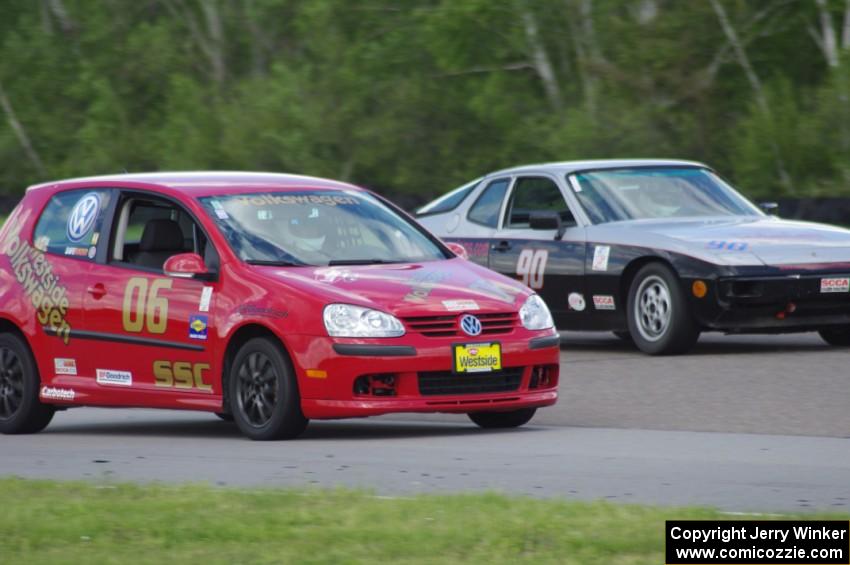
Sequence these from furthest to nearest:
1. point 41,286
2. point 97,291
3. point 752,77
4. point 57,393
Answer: point 752,77 → point 41,286 → point 57,393 → point 97,291

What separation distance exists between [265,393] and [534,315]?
5.14ft

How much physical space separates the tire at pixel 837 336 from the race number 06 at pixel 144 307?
6.19 m

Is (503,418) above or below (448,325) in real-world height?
below

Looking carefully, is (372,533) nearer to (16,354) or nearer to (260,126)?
(16,354)

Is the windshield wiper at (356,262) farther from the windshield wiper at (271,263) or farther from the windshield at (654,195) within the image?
the windshield at (654,195)

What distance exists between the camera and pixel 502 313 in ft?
33.1

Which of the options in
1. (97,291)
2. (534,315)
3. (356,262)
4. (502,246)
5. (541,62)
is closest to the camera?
(534,315)

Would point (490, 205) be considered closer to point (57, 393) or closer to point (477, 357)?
point (57, 393)

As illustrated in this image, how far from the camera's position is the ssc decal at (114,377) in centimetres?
1071

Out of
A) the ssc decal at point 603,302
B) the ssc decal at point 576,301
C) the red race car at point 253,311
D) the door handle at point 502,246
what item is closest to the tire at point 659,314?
the ssc decal at point 603,302

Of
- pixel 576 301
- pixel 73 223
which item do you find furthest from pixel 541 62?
pixel 73 223

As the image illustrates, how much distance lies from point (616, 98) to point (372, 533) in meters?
32.6

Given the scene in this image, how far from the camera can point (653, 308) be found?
14391 mm

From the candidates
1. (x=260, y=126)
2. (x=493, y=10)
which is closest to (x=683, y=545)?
(x=493, y=10)
